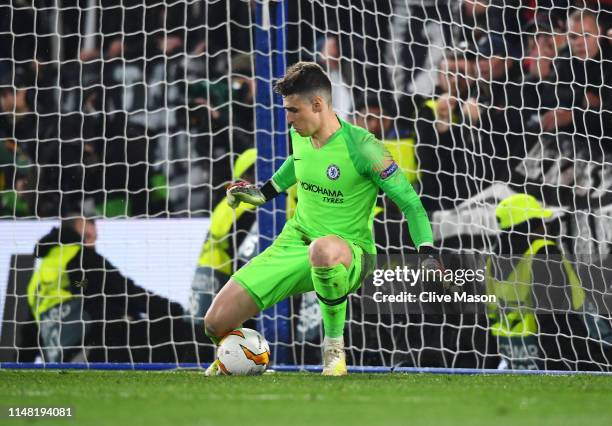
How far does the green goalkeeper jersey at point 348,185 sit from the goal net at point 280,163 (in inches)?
39.7

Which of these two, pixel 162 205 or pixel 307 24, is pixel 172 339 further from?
pixel 307 24

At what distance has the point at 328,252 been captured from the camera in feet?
16.1

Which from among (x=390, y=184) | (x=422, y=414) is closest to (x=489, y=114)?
(x=390, y=184)

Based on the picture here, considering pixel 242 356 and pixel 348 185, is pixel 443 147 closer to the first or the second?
pixel 348 185

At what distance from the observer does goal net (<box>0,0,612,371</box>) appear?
20.9ft

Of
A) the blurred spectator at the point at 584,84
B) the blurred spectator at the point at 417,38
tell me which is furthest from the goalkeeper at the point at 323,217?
the blurred spectator at the point at 584,84

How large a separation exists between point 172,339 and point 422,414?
138 inches

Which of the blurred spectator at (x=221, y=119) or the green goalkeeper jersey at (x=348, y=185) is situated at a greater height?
the blurred spectator at (x=221, y=119)

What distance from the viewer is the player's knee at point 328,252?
16.1ft

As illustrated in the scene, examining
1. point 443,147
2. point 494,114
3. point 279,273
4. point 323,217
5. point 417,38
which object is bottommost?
point 279,273

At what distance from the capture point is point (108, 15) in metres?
7.16

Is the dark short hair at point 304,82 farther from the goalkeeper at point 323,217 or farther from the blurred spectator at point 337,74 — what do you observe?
the blurred spectator at point 337,74

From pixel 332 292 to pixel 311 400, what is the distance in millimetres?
1434

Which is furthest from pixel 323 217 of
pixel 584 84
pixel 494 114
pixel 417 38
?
pixel 584 84
